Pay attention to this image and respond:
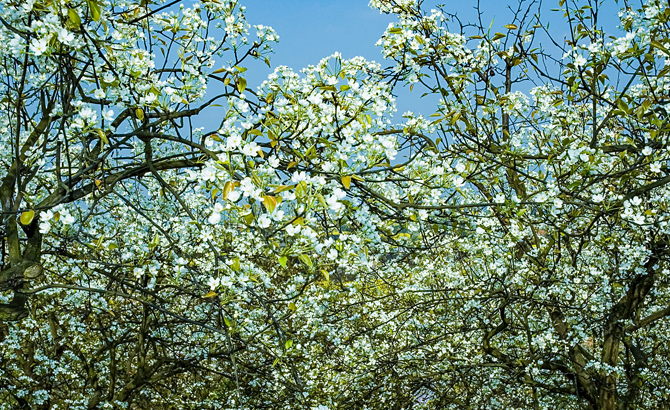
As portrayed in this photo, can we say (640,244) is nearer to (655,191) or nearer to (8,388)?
(655,191)

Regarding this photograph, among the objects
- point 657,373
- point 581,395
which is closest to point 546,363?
point 581,395

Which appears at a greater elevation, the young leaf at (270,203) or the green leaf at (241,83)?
the green leaf at (241,83)

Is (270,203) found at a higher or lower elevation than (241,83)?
lower

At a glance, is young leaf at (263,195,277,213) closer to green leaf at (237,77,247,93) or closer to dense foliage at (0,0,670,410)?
dense foliage at (0,0,670,410)

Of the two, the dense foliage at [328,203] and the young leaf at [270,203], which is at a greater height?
the dense foliage at [328,203]

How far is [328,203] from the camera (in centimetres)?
228

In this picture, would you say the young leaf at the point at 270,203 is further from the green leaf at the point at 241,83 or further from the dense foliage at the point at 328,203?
the green leaf at the point at 241,83

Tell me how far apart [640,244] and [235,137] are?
478cm

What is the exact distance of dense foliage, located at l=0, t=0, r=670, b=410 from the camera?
8.64ft

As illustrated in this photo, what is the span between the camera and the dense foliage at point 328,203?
104 inches

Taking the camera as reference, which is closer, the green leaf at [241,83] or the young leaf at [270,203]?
the young leaf at [270,203]

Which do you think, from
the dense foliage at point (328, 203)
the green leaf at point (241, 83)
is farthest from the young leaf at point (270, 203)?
the green leaf at point (241, 83)

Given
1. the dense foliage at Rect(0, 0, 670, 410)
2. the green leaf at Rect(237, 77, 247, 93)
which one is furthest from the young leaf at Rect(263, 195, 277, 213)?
the green leaf at Rect(237, 77, 247, 93)

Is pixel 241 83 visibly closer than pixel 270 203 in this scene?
No
